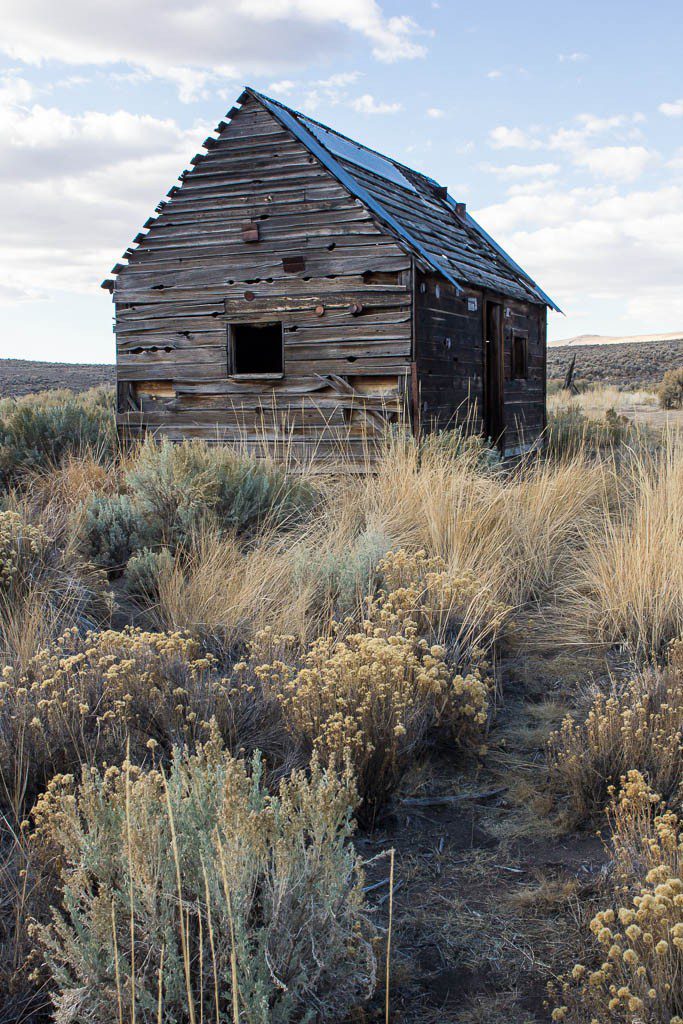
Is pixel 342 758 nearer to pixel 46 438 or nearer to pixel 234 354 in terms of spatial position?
pixel 234 354

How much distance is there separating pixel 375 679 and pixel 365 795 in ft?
1.56

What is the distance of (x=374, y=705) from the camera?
3615 millimetres

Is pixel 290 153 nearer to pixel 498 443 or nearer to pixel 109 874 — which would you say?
pixel 498 443

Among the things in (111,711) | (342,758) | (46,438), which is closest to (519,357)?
(46,438)

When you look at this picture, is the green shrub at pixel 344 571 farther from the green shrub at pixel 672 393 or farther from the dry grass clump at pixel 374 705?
the green shrub at pixel 672 393

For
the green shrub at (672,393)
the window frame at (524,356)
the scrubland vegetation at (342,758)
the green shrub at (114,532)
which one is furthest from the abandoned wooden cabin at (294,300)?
the green shrub at (672,393)

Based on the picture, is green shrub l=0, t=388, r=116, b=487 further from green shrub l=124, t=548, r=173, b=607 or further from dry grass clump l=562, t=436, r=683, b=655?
dry grass clump l=562, t=436, r=683, b=655

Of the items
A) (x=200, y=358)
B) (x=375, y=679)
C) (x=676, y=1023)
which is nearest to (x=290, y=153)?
(x=200, y=358)

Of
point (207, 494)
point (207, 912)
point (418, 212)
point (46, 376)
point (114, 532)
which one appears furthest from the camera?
point (46, 376)

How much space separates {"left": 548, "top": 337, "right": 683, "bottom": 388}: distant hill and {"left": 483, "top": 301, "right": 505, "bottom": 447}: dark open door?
28.2 metres

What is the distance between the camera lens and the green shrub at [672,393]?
1018 inches

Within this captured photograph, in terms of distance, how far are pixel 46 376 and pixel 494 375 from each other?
47425 mm

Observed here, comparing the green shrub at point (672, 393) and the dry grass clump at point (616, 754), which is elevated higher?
the green shrub at point (672, 393)

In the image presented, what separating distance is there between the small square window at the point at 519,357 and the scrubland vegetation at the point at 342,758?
25.2 ft
